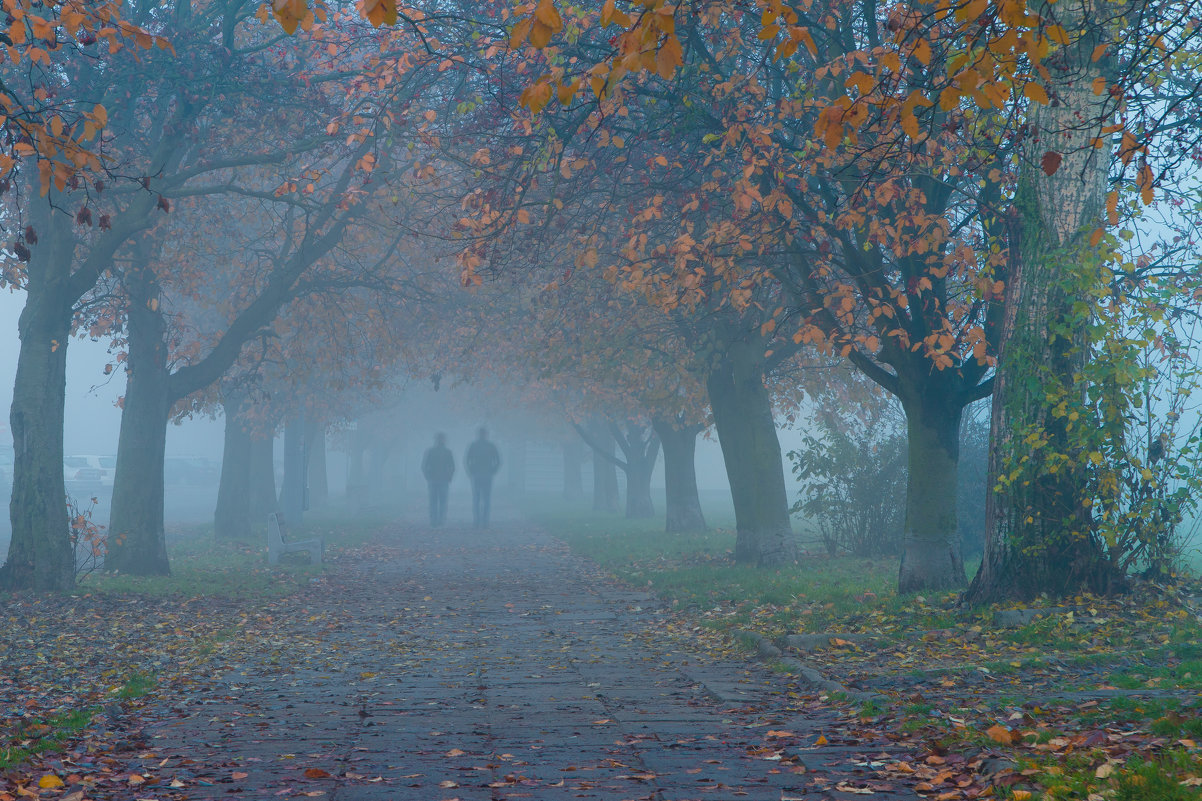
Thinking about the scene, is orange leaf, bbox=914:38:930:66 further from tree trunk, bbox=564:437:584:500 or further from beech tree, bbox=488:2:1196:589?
tree trunk, bbox=564:437:584:500

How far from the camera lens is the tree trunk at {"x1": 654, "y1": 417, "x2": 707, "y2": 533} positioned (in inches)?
926

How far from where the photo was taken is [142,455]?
15.1m

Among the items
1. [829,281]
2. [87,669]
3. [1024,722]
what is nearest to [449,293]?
[829,281]

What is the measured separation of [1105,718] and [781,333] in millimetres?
10576

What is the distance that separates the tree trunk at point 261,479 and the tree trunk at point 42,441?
1427 cm

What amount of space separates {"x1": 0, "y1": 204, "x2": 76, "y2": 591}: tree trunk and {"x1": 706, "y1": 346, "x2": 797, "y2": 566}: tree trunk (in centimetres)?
901

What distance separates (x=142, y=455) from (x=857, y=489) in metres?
11.3

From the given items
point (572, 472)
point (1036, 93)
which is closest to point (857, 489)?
point (1036, 93)

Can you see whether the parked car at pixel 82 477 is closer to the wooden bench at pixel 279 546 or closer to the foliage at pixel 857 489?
the wooden bench at pixel 279 546

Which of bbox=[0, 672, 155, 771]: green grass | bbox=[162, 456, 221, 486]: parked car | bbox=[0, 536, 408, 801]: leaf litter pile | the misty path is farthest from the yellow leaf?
bbox=[162, 456, 221, 486]: parked car

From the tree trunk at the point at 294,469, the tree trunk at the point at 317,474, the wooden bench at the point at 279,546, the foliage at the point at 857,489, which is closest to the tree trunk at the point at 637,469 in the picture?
the tree trunk at the point at 294,469

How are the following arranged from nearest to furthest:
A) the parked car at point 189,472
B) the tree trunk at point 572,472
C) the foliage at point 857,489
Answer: the foliage at point 857,489 < the tree trunk at point 572,472 < the parked car at point 189,472

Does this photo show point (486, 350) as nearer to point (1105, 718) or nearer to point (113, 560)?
point (113, 560)

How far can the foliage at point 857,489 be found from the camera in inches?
656
